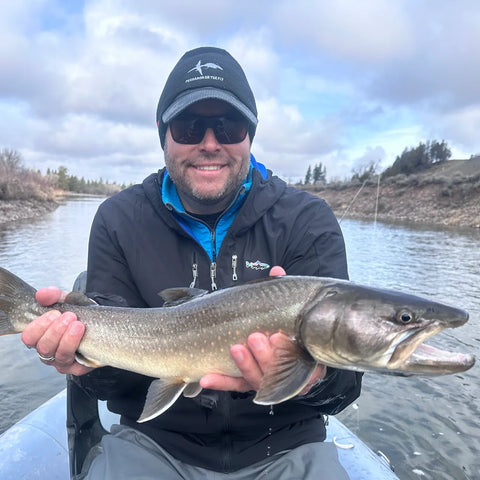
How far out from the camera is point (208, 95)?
128 inches

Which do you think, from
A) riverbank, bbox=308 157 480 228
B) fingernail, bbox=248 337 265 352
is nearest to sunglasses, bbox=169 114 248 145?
fingernail, bbox=248 337 265 352

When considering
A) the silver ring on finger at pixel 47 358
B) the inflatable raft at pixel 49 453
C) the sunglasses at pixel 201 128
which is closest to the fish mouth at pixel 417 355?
the inflatable raft at pixel 49 453

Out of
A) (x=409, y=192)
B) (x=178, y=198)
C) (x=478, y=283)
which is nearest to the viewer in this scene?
(x=178, y=198)

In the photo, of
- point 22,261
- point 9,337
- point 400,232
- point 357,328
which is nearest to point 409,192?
point 400,232

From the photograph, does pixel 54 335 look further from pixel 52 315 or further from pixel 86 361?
pixel 86 361

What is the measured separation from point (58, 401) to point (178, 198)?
257 centimetres

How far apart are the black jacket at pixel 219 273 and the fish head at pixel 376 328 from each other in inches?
17.3

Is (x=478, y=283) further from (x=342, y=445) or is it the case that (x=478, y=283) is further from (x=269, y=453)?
(x=269, y=453)

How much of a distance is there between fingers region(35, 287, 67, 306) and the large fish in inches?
1.8

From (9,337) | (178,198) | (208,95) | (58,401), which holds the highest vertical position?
(208,95)

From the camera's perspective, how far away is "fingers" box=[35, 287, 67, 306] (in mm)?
2762

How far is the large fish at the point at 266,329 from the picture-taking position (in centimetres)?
216

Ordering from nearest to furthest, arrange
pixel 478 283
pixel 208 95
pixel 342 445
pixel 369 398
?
pixel 208 95 < pixel 342 445 < pixel 369 398 < pixel 478 283

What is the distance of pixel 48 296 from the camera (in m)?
2.77
